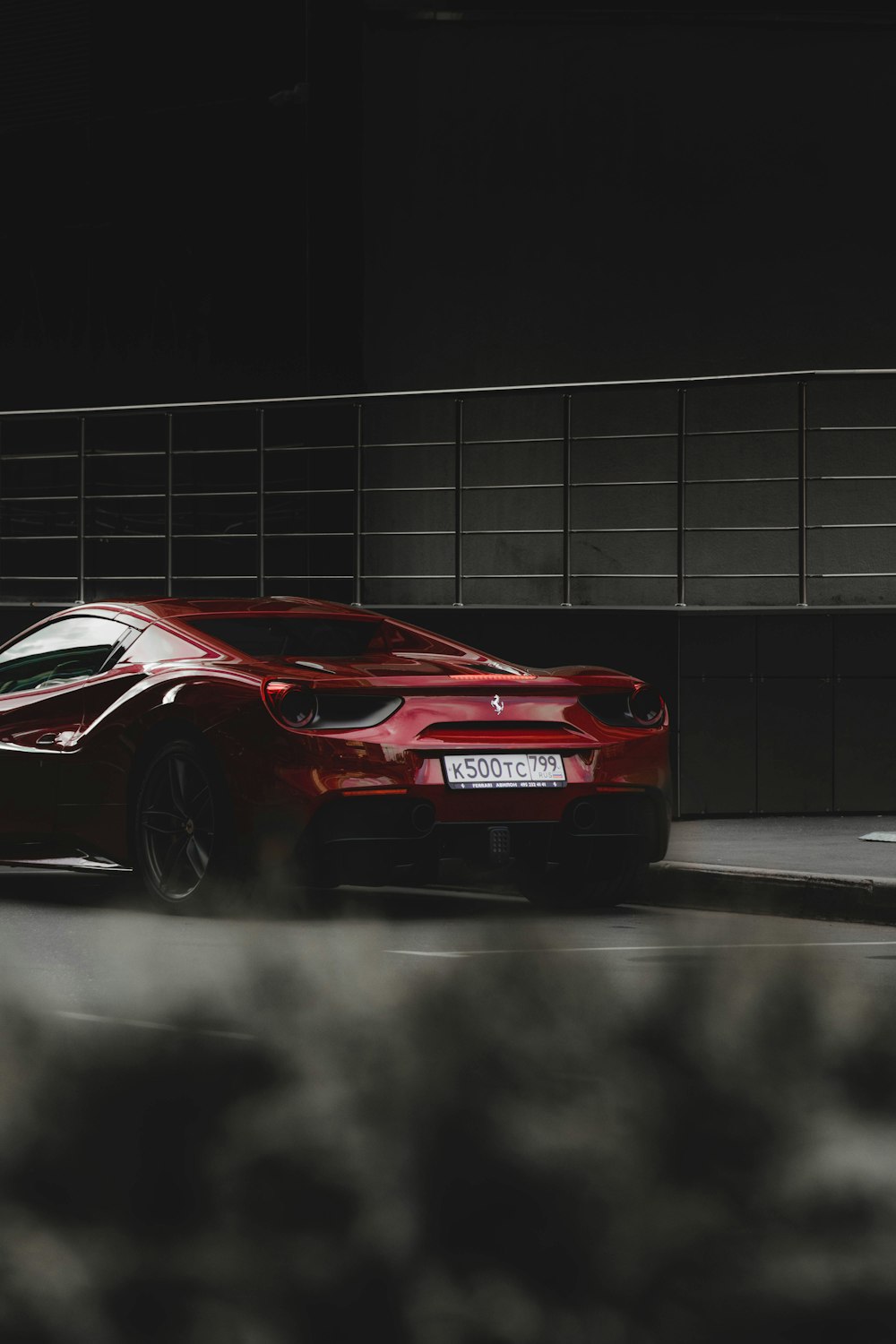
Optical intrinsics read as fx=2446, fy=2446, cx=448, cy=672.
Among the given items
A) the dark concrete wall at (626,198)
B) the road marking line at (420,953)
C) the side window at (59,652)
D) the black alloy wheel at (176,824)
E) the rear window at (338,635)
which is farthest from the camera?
the dark concrete wall at (626,198)

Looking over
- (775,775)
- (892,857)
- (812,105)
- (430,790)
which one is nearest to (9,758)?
(430,790)

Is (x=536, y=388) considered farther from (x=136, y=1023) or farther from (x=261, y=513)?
(x=136, y=1023)

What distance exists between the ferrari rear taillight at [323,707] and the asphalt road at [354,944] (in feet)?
2.66

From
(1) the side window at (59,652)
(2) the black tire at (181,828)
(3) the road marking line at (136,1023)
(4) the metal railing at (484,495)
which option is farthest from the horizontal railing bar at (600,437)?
(3) the road marking line at (136,1023)

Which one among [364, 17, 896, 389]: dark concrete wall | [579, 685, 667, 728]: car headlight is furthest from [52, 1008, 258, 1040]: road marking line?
[364, 17, 896, 389]: dark concrete wall

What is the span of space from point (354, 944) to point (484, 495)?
8279mm

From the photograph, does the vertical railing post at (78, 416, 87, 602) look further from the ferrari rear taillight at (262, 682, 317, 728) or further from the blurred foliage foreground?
the blurred foliage foreground

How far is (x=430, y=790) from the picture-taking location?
9.45 meters

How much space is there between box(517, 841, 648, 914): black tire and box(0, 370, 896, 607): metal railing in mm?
4193

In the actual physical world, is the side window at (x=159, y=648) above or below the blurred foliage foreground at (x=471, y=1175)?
above

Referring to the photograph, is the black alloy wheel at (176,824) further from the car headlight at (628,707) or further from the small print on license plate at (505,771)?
the car headlight at (628,707)

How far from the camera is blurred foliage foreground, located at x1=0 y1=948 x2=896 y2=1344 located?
341 centimetres

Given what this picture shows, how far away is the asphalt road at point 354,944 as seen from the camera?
24.9 ft

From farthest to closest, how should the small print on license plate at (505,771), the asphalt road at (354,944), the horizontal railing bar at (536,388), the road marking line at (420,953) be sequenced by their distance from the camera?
the horizontal railing bar at (536,388)
the small print on license plate at (505,771)
the road marking line at (420,953)
the asphalt road at (354,944)
